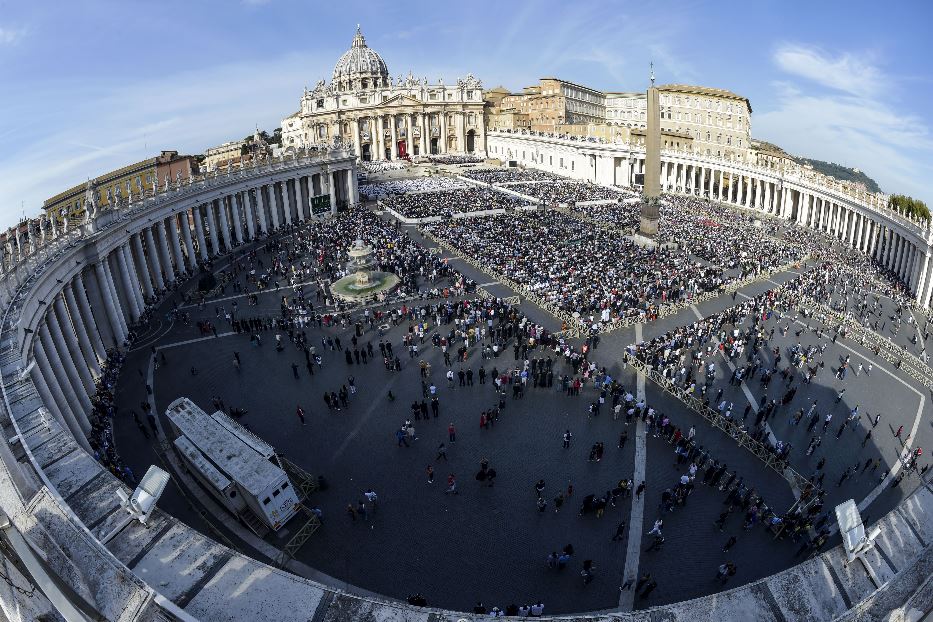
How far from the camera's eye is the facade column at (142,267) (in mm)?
33031

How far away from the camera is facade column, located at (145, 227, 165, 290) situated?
34.2 meters

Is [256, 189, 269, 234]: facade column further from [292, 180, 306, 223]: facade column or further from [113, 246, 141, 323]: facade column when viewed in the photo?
[113, 246, 141, 323]: facade column

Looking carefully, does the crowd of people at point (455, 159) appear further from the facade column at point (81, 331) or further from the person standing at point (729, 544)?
the person standing at point (729, 544)

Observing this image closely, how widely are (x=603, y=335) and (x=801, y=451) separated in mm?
10522

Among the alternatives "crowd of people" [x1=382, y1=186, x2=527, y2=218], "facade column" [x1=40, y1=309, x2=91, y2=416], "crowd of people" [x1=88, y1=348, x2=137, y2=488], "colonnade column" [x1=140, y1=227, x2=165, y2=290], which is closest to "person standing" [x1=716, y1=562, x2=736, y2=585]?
"crowd of people" [x1=88, y1=348, x2=137, y2=488]

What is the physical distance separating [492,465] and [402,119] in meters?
94.7

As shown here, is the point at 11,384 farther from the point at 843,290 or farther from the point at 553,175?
the point at 553,175

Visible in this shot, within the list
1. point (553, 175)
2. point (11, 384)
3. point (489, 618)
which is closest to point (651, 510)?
point (489, 618)

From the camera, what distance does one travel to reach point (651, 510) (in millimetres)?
16016

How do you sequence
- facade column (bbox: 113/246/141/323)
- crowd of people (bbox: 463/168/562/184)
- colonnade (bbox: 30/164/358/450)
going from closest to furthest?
colonnade (bbox: 30/164/358/450) < facade column (bbox: 113/246/141/323) < crowd of people (bbox: 463/168/562/184)

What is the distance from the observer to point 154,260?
115ft

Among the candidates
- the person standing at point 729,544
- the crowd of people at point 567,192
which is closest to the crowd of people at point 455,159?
the crowd of people at point 567,192

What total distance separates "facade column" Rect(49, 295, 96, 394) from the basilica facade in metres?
83.1

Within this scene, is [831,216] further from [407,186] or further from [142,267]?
[142,267]
